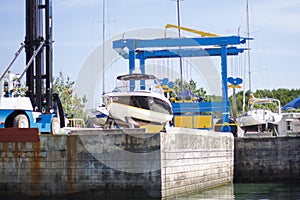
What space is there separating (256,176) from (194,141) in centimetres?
855

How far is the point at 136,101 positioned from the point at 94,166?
6.76m

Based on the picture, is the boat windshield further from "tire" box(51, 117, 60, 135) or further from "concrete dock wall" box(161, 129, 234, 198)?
"tire" box(51, 117, 60, 135)

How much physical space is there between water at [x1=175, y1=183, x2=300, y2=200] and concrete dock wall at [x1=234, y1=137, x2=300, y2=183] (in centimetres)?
98

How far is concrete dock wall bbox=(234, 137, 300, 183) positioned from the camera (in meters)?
28.4

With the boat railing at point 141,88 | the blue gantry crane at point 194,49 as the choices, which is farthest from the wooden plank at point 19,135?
the blue gantry crane at point 194,49

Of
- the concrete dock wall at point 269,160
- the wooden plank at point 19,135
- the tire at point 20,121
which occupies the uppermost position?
the tire at point 20,121

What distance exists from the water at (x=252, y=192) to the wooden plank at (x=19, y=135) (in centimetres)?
501

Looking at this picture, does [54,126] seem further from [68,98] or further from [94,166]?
[68,98]

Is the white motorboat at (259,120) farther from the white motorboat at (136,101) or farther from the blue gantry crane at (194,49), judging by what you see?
the white motorboat at (136,101)

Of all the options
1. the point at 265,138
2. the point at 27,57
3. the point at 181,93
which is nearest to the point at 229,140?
the point at 265,138

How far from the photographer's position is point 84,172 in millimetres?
17828

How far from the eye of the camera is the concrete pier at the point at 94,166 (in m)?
17.6

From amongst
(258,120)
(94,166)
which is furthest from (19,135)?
(258,120)

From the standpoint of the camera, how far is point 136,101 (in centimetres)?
2411
